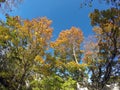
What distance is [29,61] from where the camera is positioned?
43.3ft

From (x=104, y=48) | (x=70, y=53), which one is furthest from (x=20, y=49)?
(x=70, y=53)

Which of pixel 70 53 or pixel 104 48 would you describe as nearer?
pixel 104 48

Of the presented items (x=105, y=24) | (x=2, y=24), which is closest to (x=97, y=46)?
(x=105, y=24)

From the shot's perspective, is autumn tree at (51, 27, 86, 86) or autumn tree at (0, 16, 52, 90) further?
autumn tree at (51, 27, 86, 86)

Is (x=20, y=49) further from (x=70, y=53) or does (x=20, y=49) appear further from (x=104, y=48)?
(x=70, y=53)

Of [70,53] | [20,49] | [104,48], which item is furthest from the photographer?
[70,53]

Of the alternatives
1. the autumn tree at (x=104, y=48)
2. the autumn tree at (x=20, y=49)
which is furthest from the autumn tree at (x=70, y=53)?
the autumn tree at (x=20, y=49)

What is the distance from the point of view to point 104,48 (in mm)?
16031

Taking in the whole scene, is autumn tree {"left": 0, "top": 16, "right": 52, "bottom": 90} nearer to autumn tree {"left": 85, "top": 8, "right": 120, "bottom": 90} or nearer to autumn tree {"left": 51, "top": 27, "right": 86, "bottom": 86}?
autumn tree {"left": 85, "top": 8, "right": 120, "bottom": 90}

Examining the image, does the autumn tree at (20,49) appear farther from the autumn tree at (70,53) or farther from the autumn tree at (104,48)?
the autumn tree at (70,53)

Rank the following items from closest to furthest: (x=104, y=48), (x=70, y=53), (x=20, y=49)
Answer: (x=20, y=49) < (x=104, y=48) < (x=70, y=53)

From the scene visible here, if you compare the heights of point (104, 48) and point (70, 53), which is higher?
point (70, 53)

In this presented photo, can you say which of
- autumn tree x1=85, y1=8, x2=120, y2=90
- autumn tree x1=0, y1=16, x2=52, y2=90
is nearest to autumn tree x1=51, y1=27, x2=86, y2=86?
autumn tree x1=85, y1=8, x2=120, y2=90

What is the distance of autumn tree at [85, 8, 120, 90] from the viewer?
1349 cm
